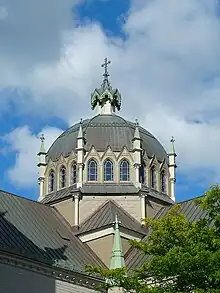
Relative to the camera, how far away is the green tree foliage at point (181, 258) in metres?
23.2

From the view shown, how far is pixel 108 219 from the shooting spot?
139ft

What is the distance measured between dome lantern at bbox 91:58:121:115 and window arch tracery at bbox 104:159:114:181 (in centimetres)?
672

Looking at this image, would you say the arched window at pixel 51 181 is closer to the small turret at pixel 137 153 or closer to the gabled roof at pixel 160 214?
the small turret at pixel 137 153

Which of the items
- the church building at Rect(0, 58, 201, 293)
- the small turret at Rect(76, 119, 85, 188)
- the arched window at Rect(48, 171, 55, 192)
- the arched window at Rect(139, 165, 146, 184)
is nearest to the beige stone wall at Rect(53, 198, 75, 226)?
the church building at Rect(0, 58, 201, 293)

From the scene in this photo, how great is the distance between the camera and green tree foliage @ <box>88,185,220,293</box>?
2317 centimetres

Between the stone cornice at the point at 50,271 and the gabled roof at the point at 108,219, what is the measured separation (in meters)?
5.34

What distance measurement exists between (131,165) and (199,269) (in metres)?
22.3

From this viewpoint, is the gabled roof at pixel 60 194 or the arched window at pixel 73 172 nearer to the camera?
the gabled roof at pixel 60 194

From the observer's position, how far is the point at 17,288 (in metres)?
33.6

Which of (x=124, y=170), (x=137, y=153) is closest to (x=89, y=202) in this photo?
(x=124, y=170)

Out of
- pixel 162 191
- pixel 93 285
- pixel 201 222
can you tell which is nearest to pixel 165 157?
pixel 162 191

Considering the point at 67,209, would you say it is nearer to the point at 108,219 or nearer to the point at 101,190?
the point at 101,190

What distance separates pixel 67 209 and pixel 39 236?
18.8 feet

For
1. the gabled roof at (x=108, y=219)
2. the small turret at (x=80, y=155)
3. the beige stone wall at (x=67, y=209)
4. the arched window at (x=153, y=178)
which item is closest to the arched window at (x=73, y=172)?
the small turret at (x=80, y=155)
